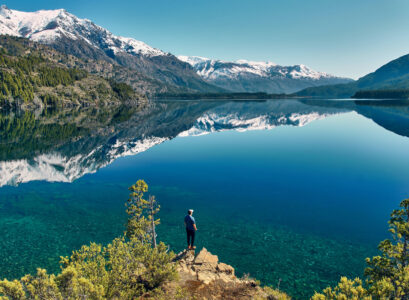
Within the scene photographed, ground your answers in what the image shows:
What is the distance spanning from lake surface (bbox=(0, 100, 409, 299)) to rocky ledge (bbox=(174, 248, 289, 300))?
2271 millimetres

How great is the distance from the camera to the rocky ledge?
15170mm

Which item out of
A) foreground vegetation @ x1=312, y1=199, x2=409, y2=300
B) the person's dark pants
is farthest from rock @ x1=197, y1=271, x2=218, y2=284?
foreground vegetation @ x1=312, y1=199, x2=409, y2=300

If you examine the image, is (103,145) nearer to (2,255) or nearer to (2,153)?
(2,153)

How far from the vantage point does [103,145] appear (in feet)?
226

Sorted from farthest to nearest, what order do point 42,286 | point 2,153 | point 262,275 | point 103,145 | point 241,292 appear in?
1. point 103,145
2. point 2,153
3. point 262,275
4. point 241,292
5. point 42,286

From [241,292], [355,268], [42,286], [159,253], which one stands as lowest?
[355,268]

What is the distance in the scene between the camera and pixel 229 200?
33.6 m

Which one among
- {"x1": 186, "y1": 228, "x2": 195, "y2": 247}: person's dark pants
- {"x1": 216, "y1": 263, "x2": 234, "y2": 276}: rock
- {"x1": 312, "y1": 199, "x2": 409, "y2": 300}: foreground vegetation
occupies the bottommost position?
{"x1": 216, "y1": 263, "x2": 234, "y2": 276}: rock

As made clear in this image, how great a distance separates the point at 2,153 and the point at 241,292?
215 ft

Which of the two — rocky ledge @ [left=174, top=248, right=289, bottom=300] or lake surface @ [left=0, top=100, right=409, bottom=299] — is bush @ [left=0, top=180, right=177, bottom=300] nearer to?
rocky ledge @ [left=174, top=248, right=289, bottom=300]

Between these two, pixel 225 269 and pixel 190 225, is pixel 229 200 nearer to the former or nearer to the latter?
pixel 190 225

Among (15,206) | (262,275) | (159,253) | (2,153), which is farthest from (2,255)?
(2,153)

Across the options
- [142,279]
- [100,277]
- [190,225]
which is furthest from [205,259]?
[100,277]

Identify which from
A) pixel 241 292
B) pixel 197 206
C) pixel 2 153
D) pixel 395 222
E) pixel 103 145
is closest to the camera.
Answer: pixel 395 222
